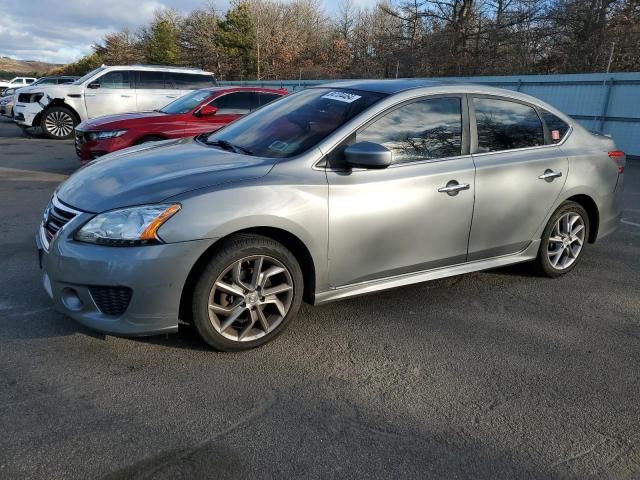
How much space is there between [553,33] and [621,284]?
22.5m

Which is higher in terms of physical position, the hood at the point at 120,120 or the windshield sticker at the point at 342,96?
the windshield sticker at the point at 342,96

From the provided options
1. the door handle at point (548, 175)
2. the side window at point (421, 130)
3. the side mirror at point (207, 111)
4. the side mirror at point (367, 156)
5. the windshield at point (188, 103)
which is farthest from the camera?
the windshield at point (188, 103)

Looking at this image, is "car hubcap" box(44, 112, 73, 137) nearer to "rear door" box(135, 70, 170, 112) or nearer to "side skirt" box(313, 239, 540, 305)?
"rear door" box(135, 70, 170, 112)

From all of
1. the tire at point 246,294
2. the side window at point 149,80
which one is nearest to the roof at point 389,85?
the tire at point 246,294

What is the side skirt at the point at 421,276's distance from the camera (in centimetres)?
343

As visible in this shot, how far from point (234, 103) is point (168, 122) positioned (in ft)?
4.66

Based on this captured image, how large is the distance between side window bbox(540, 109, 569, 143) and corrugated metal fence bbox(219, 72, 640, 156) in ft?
35.7

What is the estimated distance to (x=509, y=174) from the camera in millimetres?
3973

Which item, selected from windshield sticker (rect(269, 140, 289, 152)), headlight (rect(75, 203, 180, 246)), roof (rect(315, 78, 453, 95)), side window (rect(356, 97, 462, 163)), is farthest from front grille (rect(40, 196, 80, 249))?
roof (rect(315, 78, 453, 95))

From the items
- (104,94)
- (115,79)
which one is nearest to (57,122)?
(104,94)

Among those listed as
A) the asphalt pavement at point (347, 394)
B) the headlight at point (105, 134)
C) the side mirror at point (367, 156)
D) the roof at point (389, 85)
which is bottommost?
the asphalt pavement at point (347, 394)

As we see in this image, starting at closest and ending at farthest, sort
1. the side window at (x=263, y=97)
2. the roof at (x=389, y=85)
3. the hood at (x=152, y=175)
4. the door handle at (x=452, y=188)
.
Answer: the hood at (x=152, y=175)
the door handle at (x=452, y=188)
the roof at (x=389, y=85)
the side window at (x=263, y=97)

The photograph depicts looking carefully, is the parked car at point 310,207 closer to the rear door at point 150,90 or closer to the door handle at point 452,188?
the door handle at point 452,188

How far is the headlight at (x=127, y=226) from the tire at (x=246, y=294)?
0.36m
